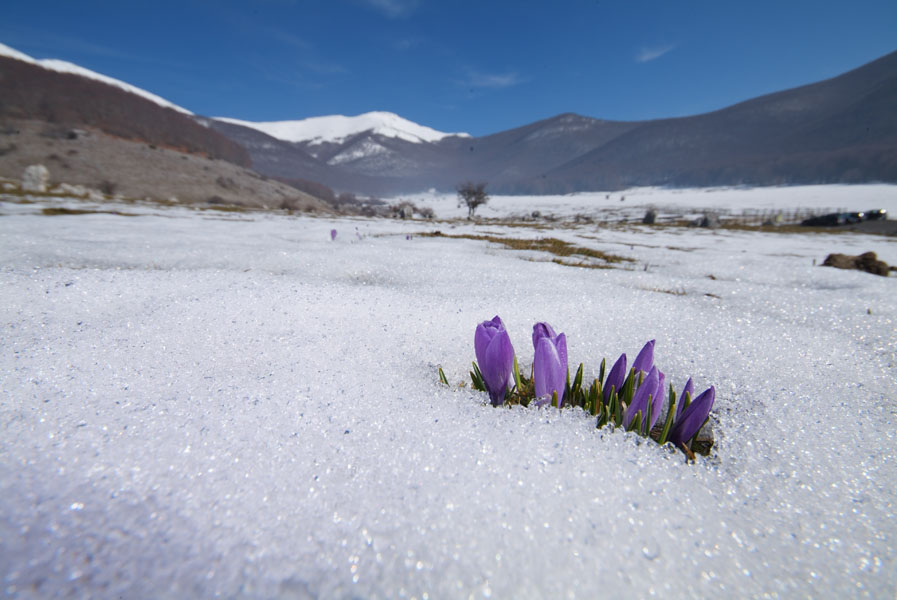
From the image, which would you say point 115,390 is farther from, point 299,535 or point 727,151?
point 727,151

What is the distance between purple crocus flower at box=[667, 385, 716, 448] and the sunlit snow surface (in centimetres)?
11

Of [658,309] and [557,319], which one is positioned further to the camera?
[658,309]

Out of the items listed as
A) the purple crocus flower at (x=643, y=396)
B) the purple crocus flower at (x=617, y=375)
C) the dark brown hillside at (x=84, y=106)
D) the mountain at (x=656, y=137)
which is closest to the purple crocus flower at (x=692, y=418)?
the purple crocus flower at (x=643, y=396)

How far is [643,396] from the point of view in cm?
127

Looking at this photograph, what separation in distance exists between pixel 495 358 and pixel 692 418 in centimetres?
67

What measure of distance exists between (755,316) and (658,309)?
67 cm

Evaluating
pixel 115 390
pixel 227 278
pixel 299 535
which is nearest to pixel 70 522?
pixel 299 535

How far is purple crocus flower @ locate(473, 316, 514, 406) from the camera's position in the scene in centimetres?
134

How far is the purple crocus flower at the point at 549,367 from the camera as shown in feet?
4.31

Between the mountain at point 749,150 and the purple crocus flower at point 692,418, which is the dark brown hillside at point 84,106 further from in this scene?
the mountain at point 749,150

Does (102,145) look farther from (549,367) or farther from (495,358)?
(549,367)

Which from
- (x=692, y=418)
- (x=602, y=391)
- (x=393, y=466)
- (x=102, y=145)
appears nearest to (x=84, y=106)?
(x=102, y=145)

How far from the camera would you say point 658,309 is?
2.68 meters

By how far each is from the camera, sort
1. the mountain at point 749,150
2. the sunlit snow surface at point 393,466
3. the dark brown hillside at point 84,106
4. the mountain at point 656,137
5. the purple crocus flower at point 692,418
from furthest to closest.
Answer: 1. the mountain at point 749,150
2. the mountain at point 656,137
3. the dark brown hillside at point 84,106
4. the purple crocus flower at point 692,418
5. the sunlit snow surface at point 393,466
